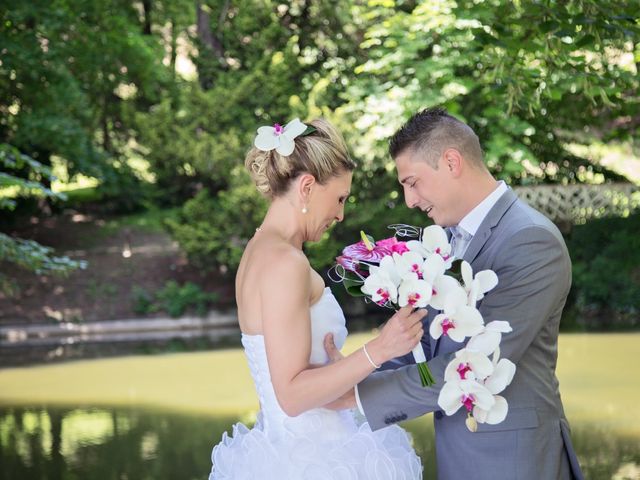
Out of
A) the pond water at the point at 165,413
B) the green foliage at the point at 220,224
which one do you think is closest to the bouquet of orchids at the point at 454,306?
A: the pond water at the point at 165,413

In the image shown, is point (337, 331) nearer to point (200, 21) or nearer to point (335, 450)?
point (335, 450)

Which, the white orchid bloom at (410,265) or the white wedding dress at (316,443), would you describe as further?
the white wedding dress at (316,443)

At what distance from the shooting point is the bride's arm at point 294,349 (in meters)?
2.38

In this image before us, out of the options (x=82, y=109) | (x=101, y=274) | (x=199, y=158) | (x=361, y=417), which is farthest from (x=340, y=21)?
(x=361, y=417)

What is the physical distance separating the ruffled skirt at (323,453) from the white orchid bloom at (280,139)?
2.47 ft

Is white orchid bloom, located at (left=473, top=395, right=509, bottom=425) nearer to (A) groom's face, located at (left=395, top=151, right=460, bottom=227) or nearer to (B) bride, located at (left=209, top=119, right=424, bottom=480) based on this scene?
(B) bride, located at (left=209, top=119, right=424, bottom=480)

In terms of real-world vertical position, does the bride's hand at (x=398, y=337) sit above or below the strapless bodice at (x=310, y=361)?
above

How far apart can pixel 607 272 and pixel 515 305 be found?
12.6 m

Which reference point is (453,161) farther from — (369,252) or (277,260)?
(277,260)

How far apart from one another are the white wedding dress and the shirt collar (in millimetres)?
435

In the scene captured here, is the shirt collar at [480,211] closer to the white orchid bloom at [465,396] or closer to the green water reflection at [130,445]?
the white orchid bloom at [465,396]

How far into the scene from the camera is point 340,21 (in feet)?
59.1

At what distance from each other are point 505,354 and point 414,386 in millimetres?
247

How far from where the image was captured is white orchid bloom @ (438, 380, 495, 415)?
7.27ft
